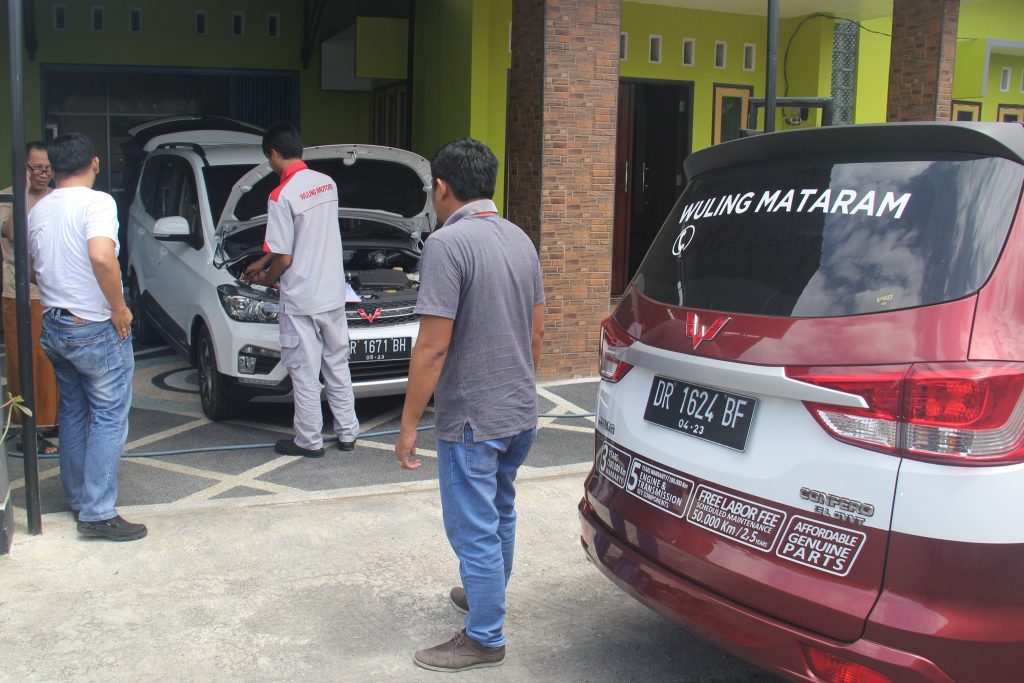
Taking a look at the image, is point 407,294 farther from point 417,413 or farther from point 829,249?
point 829,249

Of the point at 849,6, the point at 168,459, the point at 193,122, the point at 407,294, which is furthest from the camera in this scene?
the point at 849,6

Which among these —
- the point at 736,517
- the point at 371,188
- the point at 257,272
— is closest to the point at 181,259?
the point at 371,188

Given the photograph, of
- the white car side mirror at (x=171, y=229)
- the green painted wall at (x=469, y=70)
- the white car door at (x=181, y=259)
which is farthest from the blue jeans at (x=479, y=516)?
the green painted wall at (x=469, y=70)

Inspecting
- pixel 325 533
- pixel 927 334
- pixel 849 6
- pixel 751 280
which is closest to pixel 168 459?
pixel 325 533

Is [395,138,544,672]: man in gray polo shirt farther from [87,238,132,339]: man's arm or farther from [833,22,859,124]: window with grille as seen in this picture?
[833,22,859,124]: window with grille

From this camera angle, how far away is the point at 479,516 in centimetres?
362

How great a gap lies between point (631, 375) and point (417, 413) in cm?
75

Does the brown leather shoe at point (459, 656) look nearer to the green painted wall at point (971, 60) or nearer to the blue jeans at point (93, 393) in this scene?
the blue jeans at point (93, 393)

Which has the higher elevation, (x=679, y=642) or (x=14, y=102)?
(x=14, y=102)

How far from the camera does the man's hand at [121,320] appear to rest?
479cm

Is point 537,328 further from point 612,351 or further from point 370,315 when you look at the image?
point 370,315

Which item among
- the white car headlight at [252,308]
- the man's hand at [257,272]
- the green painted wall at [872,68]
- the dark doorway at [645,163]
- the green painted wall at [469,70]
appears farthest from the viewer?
the green painted wall at [872,68]

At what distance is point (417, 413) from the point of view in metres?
3.58

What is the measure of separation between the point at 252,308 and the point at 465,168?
3.61 metres
